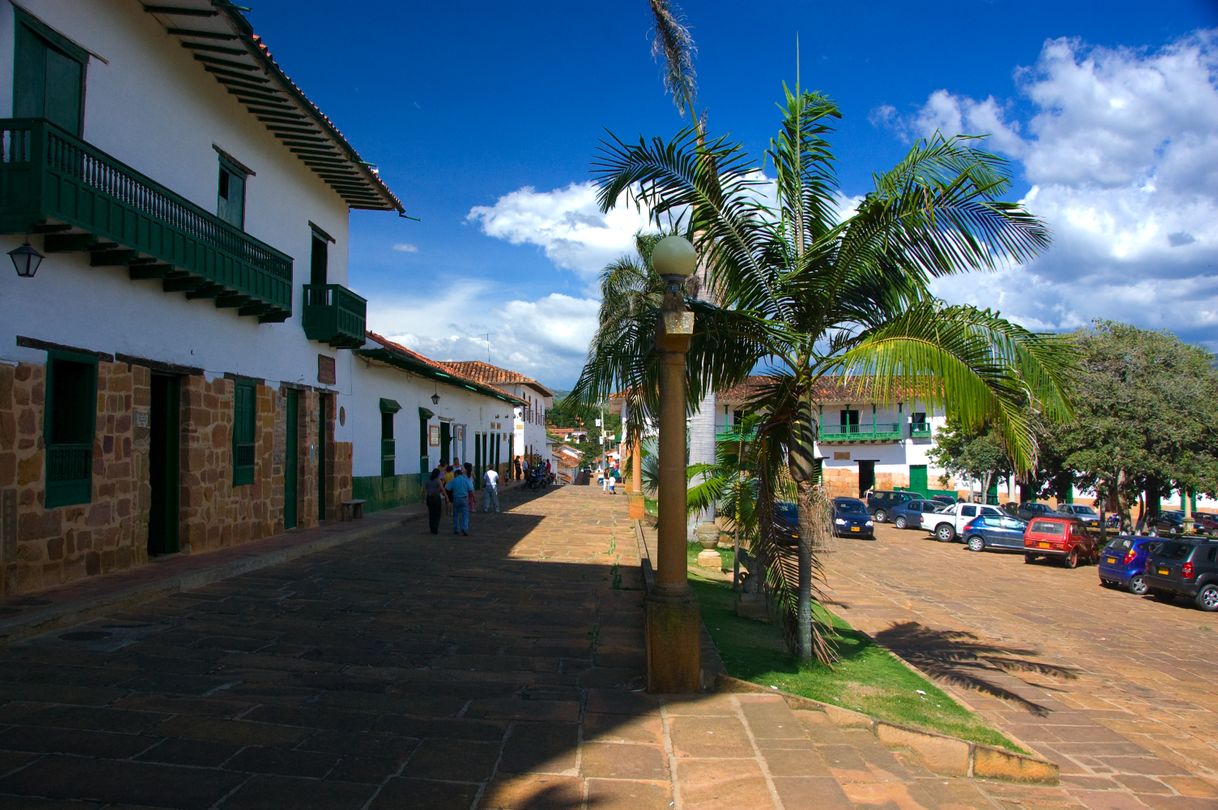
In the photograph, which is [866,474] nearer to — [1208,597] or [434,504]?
[1208,597]

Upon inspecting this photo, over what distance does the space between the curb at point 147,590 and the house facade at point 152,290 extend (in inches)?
33.9

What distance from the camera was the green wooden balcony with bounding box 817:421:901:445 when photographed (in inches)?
1935

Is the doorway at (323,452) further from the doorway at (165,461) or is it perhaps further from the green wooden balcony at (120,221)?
the doorway at (165,461)

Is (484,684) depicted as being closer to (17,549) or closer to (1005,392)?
(1005,392)

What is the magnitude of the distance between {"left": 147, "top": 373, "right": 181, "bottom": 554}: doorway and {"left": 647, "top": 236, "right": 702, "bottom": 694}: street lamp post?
806cm

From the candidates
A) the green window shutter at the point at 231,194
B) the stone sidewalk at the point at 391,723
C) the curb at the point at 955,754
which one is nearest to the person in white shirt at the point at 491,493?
the green window shutter at the point at 231,194

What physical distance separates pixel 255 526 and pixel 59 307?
540 cm

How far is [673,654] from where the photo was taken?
5.66m

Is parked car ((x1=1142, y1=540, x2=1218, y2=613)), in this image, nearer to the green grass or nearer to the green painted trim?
the green grass

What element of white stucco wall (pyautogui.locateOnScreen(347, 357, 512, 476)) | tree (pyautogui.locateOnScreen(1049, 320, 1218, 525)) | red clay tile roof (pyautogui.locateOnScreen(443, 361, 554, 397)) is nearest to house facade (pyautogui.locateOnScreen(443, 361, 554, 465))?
red clay tile roof (pyautogui.locateOnScreen(443, 361, 554, 397))

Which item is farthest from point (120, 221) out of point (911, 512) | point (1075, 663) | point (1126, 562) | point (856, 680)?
point (911, 512)

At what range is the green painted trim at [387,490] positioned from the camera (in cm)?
1889

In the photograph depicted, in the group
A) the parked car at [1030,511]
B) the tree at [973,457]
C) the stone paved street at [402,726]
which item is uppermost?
the tree at [973,457]

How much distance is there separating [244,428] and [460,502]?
4.72 metres
